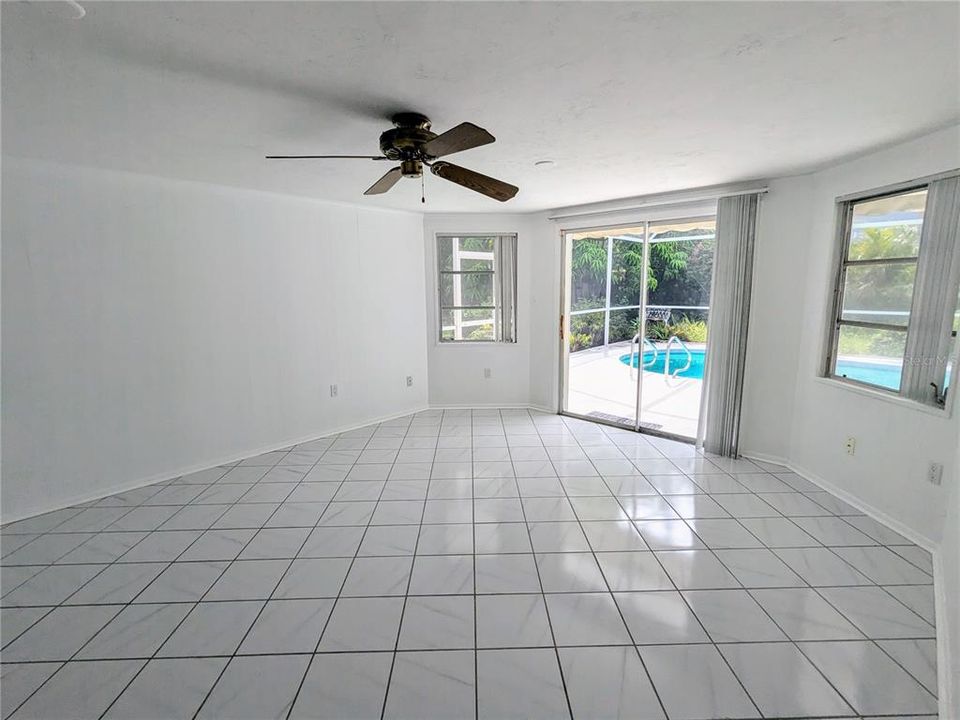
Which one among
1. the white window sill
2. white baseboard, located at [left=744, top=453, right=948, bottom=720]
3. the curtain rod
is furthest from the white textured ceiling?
white baseboard, located at [left=744, top=453, right=948, bottom=720]

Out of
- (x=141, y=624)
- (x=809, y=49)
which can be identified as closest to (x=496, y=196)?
(x=809, y=49)

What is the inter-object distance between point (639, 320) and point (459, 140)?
3.09m

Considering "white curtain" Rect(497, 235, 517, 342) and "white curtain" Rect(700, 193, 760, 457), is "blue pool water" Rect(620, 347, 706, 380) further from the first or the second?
"white curtain" Rect(497, 235, 517, 342)

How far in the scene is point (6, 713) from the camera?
1510 millimetres

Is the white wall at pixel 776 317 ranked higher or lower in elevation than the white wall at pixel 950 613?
higher

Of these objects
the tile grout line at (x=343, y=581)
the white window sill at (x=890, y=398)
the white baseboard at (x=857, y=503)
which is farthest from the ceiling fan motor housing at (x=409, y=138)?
the white baseboard at (x=857, y=503)

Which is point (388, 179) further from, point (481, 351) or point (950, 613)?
point (950, 613)

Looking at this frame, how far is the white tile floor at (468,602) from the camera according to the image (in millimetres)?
1578

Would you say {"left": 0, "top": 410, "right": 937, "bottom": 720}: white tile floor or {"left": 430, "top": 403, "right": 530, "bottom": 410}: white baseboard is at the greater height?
{"left": 430, "top": 403, "right": 530, "bottom": 410}: white baseboard

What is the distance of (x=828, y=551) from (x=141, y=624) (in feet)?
11.5

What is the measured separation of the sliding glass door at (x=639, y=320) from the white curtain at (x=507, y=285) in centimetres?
63

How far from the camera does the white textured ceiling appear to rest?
1.34m

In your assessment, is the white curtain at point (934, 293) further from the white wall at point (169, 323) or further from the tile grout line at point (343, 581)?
the white wall at point (169, 323)

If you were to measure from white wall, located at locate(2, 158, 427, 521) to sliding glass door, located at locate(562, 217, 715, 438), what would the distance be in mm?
2272
